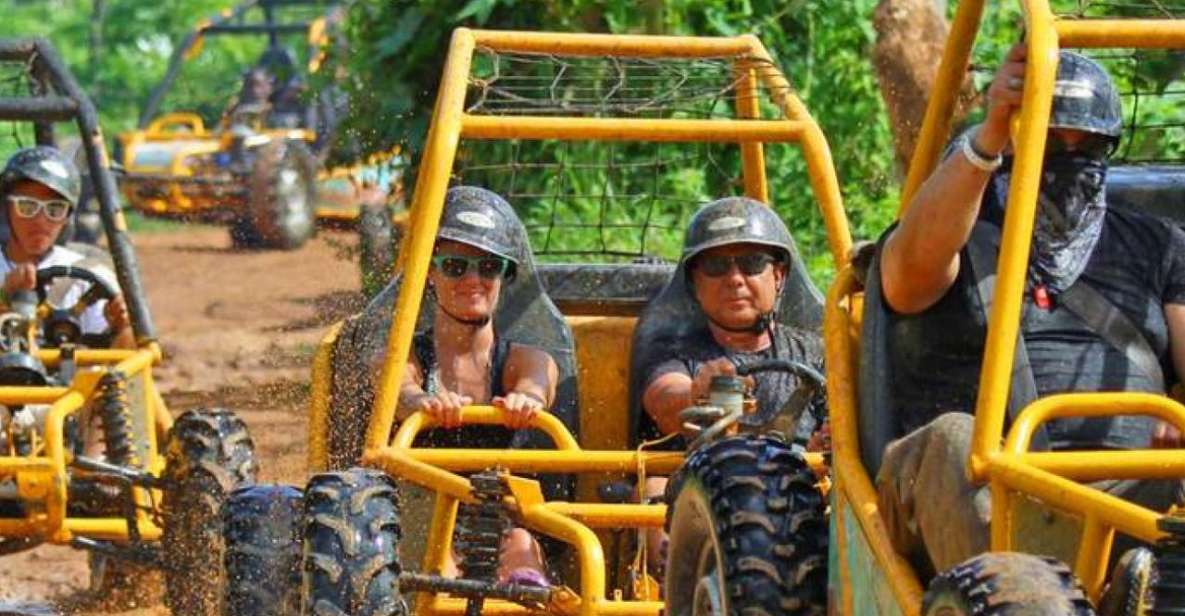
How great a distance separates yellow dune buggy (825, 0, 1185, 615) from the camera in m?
4.45

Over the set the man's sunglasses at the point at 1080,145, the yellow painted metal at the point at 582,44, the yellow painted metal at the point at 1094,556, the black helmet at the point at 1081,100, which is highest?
the black helmet at the point at 1081,100

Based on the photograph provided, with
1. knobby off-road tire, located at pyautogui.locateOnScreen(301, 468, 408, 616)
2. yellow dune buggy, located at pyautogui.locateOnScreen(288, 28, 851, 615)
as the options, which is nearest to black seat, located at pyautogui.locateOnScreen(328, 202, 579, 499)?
yellow dune buggy, located at pyautogui.locateOnScreen(288, 28, 851, 615)

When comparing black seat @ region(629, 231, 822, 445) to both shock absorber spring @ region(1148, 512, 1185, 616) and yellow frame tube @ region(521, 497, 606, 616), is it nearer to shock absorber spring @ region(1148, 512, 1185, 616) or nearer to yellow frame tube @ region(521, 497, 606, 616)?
yellow frame tube @ region(521, 497, 606, 616)

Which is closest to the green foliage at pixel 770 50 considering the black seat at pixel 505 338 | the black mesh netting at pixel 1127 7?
the black mesh netting at pixel 1127 7

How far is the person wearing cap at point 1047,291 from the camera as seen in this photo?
541 centimetres

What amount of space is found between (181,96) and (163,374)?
14.0 m

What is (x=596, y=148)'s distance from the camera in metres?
14.0

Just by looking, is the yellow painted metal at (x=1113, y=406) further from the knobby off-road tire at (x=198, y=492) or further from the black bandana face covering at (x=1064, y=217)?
the knobby off-road tire at (x=198, y=492)

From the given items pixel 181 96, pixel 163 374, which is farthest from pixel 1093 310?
pixel 181 96

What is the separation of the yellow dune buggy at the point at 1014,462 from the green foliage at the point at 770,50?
747 centimetres

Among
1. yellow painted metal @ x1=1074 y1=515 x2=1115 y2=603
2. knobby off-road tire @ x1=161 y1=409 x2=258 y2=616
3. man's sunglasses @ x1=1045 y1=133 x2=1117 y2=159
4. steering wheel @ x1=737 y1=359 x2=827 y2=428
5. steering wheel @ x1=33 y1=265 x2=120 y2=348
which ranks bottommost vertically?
knobby off-road tire @ x1=161 y1=409 x2=258 y2=616

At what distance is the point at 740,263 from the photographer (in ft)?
26.1

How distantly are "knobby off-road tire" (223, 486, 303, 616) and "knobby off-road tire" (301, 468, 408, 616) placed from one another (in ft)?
1.61

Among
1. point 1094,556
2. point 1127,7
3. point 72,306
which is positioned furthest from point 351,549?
point 72,306
